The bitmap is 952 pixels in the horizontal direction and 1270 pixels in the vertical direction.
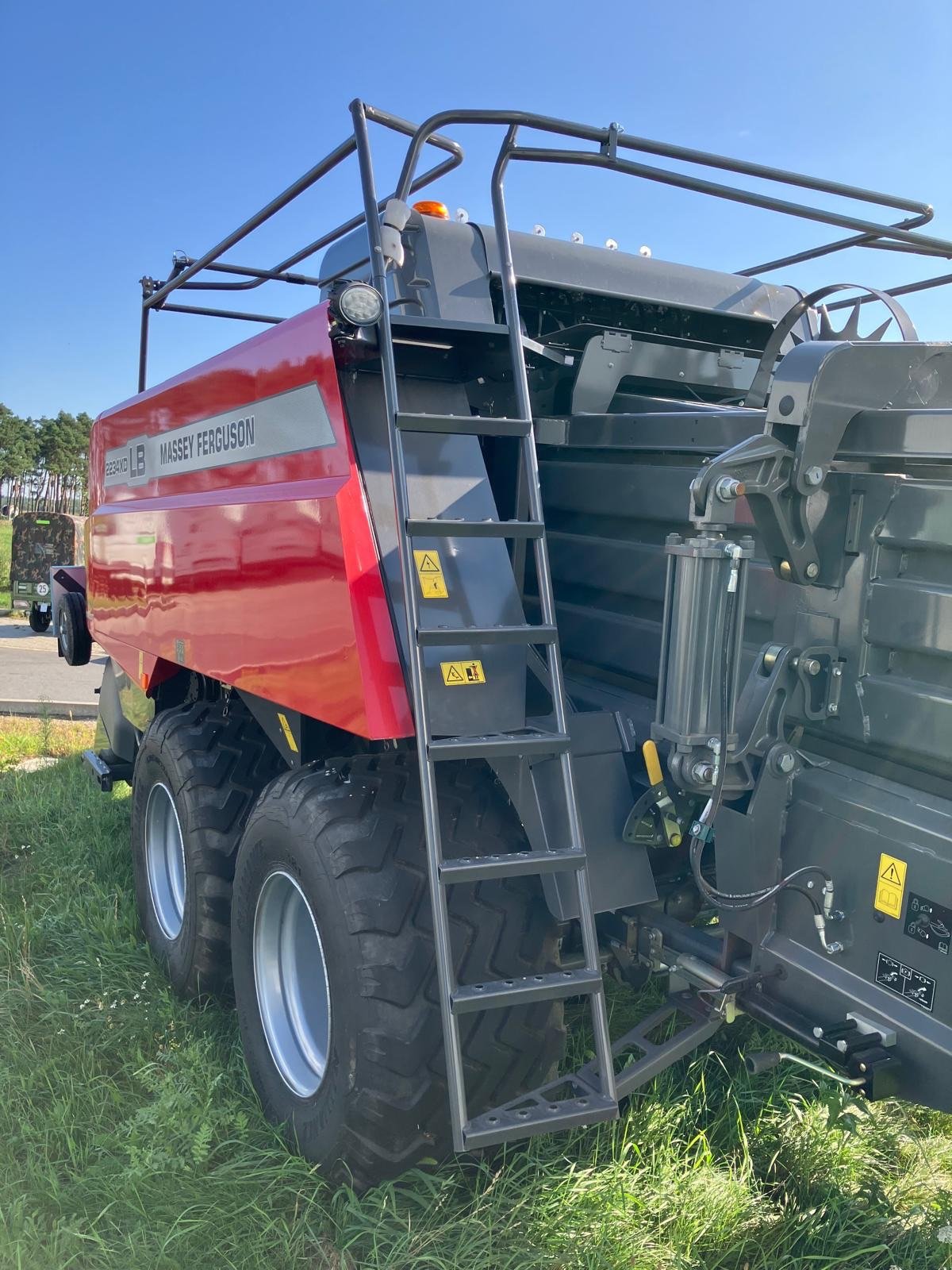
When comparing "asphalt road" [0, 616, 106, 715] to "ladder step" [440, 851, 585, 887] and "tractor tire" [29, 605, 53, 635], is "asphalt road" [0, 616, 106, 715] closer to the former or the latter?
"tractor tire" [29, 605, 53, 635]

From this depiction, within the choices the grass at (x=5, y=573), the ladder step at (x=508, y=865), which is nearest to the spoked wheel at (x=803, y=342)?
the ladder step at (x=508, y=865)

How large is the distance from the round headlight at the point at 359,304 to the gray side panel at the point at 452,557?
8.1 inches

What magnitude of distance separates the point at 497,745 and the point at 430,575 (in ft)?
1.36

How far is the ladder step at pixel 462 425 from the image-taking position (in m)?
2.31

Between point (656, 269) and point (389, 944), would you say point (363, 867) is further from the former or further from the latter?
Result: point (656, 269)

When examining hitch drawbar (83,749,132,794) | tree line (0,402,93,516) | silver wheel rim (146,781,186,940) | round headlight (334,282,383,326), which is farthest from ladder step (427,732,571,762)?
tree line (0,402,93,516)

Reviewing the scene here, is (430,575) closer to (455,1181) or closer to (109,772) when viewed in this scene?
(455,1181)

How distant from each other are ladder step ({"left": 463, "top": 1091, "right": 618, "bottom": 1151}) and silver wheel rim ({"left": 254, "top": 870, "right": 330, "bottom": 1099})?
735mm

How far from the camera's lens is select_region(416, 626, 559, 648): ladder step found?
2.18 meters

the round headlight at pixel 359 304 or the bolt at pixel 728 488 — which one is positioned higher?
the round headlight at pixel 359 304

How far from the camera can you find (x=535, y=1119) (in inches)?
78.1

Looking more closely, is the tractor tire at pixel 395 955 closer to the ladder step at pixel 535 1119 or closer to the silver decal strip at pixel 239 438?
the ladder step at pixel 535 1119

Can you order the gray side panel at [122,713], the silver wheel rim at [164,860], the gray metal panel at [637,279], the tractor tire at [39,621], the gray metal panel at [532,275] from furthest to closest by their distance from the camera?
1. the tractor tire at [39,621]
2. the gray side panel at [122,713]
3. the silver wheel rim at [164,860]
4. the gray metal panel at [637,279]
5. the gray metal panel at [532,275]

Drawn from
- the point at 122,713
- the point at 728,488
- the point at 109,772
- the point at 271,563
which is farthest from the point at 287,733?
the point at 109,772
